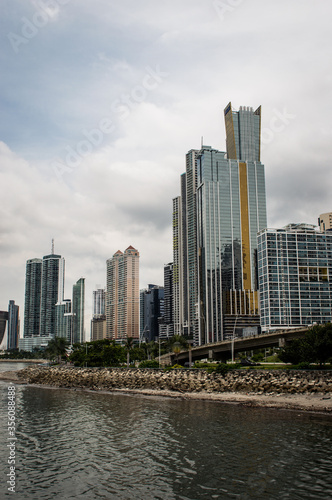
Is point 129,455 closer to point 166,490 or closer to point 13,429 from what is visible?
point 166,490

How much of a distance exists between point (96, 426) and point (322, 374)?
32.7 meters

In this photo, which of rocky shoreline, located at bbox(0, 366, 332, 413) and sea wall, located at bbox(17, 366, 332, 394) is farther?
sea wall, located at bbox(17, 366, 332, 394)

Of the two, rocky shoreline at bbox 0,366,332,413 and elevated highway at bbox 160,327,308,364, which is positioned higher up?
elevated highway at bbox 160,327,308,364

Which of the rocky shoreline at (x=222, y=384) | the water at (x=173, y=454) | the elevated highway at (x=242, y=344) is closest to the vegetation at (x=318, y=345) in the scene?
the rocky shoreline at (x=222, y=384)

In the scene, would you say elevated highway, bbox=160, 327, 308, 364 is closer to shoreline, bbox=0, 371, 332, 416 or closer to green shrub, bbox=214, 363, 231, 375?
green shrub, bbox=214, 363, 231, 375

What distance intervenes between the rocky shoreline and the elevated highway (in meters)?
29.5

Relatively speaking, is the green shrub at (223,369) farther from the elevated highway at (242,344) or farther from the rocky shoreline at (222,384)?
the elevated highway at (242,344)

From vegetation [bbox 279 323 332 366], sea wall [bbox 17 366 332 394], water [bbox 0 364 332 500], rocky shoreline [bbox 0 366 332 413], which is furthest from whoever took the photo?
vegetation [bbox 279 323 332 366]

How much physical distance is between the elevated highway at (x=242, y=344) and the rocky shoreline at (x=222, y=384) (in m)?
29.5

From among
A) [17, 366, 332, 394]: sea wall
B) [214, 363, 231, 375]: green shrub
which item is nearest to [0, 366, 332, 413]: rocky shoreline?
[17, 366, 332, 394]: sea wall

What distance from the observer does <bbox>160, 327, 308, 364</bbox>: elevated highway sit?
10035 cm

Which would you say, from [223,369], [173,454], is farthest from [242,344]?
[173,454]

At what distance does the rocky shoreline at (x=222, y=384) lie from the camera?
2249 inches

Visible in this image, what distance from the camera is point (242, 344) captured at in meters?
112
